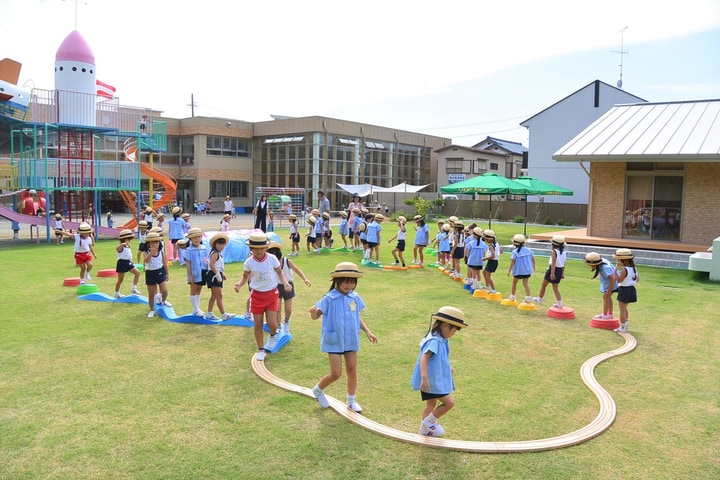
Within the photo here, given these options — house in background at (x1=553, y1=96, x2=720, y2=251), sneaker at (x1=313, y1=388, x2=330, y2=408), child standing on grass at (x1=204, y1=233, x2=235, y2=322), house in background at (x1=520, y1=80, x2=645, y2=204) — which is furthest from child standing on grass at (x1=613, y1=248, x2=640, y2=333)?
house in background at (x1=520, y1=80, x2=645, y2=204)

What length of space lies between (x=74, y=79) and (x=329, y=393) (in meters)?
23.7

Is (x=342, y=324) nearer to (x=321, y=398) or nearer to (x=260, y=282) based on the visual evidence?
(x=321, y=398)

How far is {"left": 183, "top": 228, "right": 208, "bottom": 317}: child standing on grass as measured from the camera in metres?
9.85

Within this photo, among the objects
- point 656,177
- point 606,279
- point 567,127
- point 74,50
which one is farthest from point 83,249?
point 567,127

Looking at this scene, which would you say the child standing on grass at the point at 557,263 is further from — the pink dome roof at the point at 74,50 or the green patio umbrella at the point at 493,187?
the pink dome roof at the point at 74,50

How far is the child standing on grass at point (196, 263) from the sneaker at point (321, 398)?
4429mm

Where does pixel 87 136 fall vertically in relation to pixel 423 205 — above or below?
above

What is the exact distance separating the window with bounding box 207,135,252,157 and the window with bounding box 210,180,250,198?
8.40ft

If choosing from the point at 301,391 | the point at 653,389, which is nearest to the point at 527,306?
the point at 653,389

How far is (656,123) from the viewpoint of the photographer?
22.1 m

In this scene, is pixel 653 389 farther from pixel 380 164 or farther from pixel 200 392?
pixel 380 164

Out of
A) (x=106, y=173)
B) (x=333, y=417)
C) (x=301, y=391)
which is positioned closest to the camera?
(x=333, y=417)

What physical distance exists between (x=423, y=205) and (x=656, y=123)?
64.0 ft

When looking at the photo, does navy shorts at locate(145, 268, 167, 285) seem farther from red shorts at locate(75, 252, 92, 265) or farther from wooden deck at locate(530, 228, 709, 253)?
wooden deck at locate(530, 228, 709, 253)
